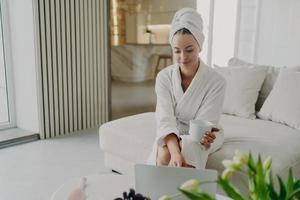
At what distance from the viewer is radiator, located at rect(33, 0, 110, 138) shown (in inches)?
118

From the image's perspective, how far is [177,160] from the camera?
137 centimetres

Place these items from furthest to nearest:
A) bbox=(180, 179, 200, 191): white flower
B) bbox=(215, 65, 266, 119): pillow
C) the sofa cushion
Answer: bbox=(215, 65, 266, 119): pillow, the sofa cushion, bbox=(180, 179, 200, 191): white flower

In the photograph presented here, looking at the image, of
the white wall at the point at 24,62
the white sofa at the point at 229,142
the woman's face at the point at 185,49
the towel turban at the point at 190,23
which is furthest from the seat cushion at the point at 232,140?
the white wall at the point at 24,62

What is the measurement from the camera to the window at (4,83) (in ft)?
10.2

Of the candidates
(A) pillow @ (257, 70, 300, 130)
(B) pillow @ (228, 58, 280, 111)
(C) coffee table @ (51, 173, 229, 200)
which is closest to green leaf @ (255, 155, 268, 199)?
(C) coffee table @ (51, 173, 229, 200)

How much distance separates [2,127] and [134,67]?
5.85 feet

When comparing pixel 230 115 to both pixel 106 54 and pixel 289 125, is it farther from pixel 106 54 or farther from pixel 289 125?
pixel 106 54

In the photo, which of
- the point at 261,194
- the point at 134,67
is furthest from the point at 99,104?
the point at 261,194

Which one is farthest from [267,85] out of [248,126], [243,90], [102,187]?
[102,187]

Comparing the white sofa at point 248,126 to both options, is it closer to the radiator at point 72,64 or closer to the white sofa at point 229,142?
the white sofa at point 229,142

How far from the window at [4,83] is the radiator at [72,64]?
0.48 metres

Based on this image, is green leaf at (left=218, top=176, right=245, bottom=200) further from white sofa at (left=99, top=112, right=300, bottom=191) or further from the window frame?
the window frame

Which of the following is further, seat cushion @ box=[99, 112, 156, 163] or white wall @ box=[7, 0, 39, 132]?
white wall @ box=[7, 0, 39, 132]

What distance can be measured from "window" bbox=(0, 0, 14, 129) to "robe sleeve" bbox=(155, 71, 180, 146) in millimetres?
2160
